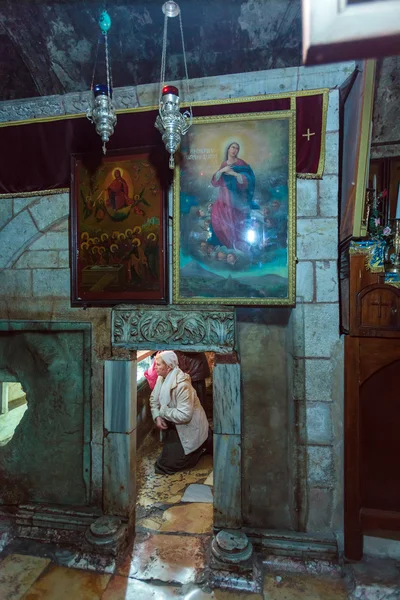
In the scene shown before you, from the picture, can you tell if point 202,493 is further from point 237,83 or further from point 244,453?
point 237,83

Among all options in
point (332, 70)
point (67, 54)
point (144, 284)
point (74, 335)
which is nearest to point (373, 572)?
point (144, 284)

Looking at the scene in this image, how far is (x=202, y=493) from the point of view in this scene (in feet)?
13.9

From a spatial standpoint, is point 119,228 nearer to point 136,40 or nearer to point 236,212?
point 236,212

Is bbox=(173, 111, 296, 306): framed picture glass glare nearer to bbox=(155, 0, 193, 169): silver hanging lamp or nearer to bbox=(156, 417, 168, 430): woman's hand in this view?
bbox=(155, 0, 193, 169): silver hanging lamp

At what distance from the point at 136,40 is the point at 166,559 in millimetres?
5257

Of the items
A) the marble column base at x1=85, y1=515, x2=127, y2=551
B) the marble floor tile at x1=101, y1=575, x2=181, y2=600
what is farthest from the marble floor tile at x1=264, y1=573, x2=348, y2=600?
the marble column base at x1=85, y1=515, x2=127, y2=551

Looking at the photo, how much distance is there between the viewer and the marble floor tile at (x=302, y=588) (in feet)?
9.12

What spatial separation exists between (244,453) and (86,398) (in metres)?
1.85

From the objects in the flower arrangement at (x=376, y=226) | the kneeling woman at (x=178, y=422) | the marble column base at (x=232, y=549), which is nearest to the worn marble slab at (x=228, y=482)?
the marble column base at (x=232, y=549)

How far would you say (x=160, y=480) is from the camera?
456 centimetres

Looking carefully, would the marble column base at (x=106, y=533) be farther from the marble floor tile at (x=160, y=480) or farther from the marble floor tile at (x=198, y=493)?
the marble floor tile at (x=198, y=493)

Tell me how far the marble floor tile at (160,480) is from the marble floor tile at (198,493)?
0.07 m

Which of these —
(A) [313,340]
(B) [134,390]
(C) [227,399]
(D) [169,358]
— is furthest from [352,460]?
(D) [169,358]

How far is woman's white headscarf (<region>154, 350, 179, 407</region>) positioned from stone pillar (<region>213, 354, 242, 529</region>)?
174 cm
